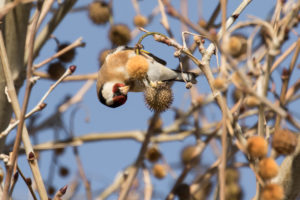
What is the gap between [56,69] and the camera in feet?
10.4

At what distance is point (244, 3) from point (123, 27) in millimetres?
1584

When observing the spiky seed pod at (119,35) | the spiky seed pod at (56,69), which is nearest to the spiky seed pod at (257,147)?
the spiky seed pod at (56,69)

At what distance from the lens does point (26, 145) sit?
1945 mm

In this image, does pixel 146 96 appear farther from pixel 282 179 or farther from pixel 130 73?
pixel 282 179

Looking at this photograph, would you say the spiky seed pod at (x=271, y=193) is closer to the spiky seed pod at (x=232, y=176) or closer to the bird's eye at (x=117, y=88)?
the bird's eye at (x=117, y=88)

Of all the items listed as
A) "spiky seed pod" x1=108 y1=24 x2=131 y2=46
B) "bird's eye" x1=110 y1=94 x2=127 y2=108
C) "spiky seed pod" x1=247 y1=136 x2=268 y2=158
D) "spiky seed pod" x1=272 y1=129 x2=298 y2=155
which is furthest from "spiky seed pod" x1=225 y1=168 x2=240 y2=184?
"spiky seed pod" x1=247 y1=136 x2=268 y2=158

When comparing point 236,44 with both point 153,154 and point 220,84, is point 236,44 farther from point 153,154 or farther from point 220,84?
point 220,84

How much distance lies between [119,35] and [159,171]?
3.25 ft

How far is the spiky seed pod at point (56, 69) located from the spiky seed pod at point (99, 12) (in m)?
0.63

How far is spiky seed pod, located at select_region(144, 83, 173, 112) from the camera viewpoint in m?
2.43

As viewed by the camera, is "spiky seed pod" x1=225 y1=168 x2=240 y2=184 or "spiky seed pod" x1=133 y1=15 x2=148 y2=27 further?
"spiky seed pod" x1=133 y1=15 x2=148 y2=27

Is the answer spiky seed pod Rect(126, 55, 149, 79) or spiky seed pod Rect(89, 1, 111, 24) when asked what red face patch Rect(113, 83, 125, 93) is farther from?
spiky seed pod Rect(126, 55, 149, 79)

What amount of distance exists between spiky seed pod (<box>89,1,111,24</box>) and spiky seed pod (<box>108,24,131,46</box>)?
12 cm

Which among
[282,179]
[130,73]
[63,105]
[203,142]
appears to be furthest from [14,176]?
[63,105]
